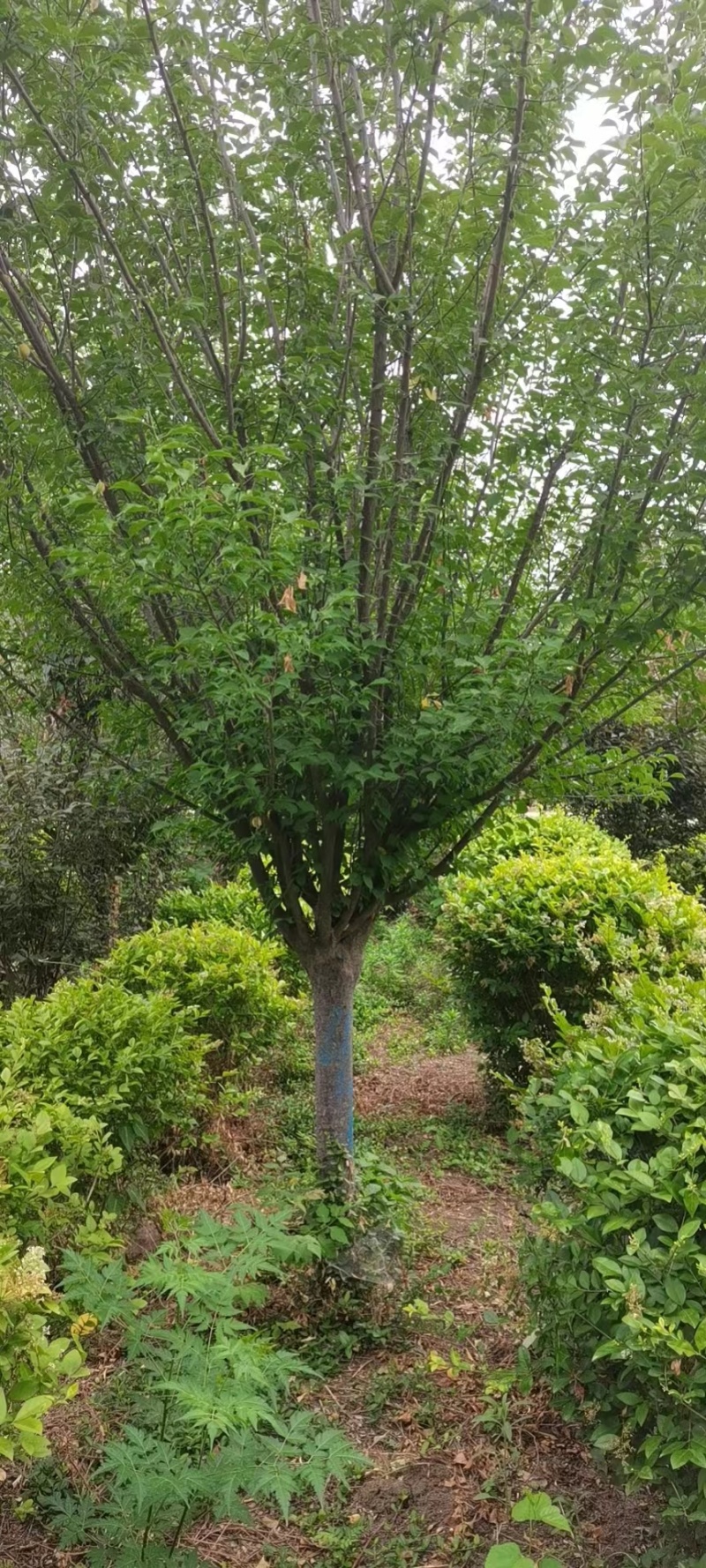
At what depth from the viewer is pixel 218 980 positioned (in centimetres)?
502

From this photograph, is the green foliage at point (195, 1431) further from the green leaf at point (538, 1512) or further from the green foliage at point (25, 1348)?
the green leaf at point (538, 1512)

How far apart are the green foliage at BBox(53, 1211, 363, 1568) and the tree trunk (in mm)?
1105

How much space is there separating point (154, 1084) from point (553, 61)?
3581mm

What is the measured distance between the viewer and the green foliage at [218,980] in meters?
4.90

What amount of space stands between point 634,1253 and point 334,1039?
1.82 metres

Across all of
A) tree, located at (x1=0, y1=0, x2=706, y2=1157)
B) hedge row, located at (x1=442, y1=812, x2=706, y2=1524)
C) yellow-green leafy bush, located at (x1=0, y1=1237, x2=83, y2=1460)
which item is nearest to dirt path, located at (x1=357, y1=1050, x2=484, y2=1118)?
hedge row, located at (x1=442, y1=812, x2=706, y2=1524)

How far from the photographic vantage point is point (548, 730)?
10.3 ft

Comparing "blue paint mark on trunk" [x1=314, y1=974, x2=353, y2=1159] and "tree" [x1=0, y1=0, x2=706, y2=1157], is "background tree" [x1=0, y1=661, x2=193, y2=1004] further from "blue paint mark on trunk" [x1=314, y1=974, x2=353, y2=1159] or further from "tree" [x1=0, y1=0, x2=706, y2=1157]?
"tree" [x1=0, y1=0, x2=706, y2=1157]

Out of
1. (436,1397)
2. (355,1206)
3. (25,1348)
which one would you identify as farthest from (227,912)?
(25,1348)

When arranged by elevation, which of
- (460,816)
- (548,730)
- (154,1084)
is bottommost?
(154,1084)

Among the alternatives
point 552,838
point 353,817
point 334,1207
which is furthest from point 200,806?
point 552,838

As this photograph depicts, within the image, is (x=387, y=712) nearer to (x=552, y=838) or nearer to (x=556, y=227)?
(x=556, y=227)

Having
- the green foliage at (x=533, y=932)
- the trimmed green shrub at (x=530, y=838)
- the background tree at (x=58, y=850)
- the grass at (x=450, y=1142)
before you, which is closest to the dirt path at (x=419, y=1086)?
the grass at (x=450, y=1142)

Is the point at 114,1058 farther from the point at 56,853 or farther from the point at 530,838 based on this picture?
the point at 530,838
